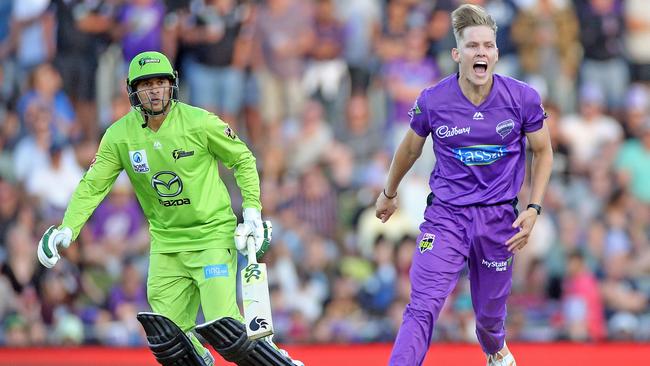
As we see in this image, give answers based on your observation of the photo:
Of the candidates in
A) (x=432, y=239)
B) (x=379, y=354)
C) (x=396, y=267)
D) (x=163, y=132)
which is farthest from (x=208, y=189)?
(x=396, y=267)

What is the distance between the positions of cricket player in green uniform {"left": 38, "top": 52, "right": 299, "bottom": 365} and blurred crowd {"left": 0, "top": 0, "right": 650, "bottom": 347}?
178 inches

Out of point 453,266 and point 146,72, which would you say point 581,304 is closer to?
point 453,266

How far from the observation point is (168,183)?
26.3ft

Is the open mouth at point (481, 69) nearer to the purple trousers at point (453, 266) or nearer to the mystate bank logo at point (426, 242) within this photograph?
the purple trousers at point (453, 266)

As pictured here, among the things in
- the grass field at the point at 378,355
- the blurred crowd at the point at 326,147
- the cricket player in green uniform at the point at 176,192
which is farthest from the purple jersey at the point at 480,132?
the blurred crowd at the point at 326,147

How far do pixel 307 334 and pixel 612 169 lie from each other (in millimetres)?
3482

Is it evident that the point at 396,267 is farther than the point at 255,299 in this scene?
Yes

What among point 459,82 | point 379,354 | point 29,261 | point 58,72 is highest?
point 58,72

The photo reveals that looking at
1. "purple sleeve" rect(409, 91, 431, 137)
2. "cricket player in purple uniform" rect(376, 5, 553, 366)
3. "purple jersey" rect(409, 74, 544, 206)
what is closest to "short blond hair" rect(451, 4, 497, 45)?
"cricket player in purple uniform" rect(376, 5, 553, 366)

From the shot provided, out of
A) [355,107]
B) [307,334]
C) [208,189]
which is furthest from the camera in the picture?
[355,107]

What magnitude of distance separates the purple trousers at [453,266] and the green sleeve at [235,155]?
1115 mm

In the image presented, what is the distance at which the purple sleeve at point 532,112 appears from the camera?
757cm

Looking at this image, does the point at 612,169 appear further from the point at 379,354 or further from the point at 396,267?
the point at 379,354

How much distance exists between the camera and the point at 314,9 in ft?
45.0
